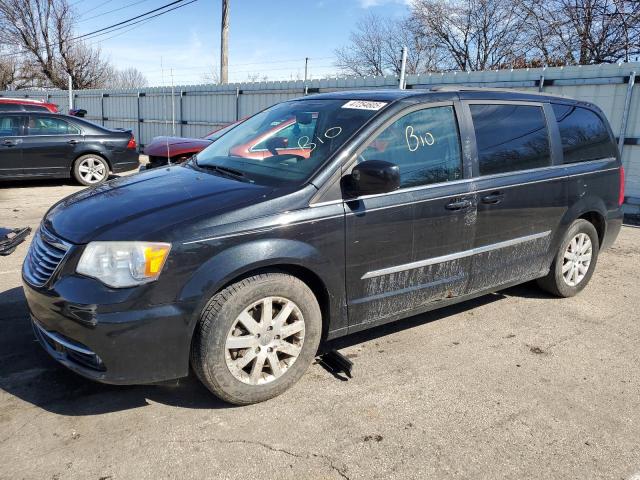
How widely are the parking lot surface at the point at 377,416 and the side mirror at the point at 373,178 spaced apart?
3.95 ft

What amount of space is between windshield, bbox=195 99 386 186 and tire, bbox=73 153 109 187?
747 centimetres

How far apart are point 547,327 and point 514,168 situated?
4.35 ft

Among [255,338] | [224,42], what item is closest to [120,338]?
[255,338]

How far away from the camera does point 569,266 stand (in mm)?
4797

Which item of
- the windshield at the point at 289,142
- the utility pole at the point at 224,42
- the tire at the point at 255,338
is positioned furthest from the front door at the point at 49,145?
the utility pole at the point at 224,42

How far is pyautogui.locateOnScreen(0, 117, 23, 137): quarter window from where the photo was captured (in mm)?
9844

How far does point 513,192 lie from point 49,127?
939 centimetres

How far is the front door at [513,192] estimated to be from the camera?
3875 millimetres

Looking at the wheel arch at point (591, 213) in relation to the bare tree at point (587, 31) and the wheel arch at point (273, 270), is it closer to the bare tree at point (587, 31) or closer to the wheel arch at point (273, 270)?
the wheel arch at point (273, 270)

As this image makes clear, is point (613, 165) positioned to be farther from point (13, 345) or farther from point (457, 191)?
point (13, 345)

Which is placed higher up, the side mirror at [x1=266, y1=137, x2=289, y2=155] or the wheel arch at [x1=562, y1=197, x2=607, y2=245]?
the side mirror at [x1=266, y1=137, x2=289, y2=155]

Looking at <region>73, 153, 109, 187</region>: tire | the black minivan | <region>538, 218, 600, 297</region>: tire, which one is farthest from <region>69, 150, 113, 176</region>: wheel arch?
<region>538, 218, 600, 297</region>: tire

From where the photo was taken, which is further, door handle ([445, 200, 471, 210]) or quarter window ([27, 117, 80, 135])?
quarter window ([27, 117, 80, 135])

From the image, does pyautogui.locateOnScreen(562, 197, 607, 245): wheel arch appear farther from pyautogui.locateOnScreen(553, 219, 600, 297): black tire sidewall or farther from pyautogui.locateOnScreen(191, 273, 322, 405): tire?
pyautogui.locateOnScreen(191, 273, 322, 405): tire
